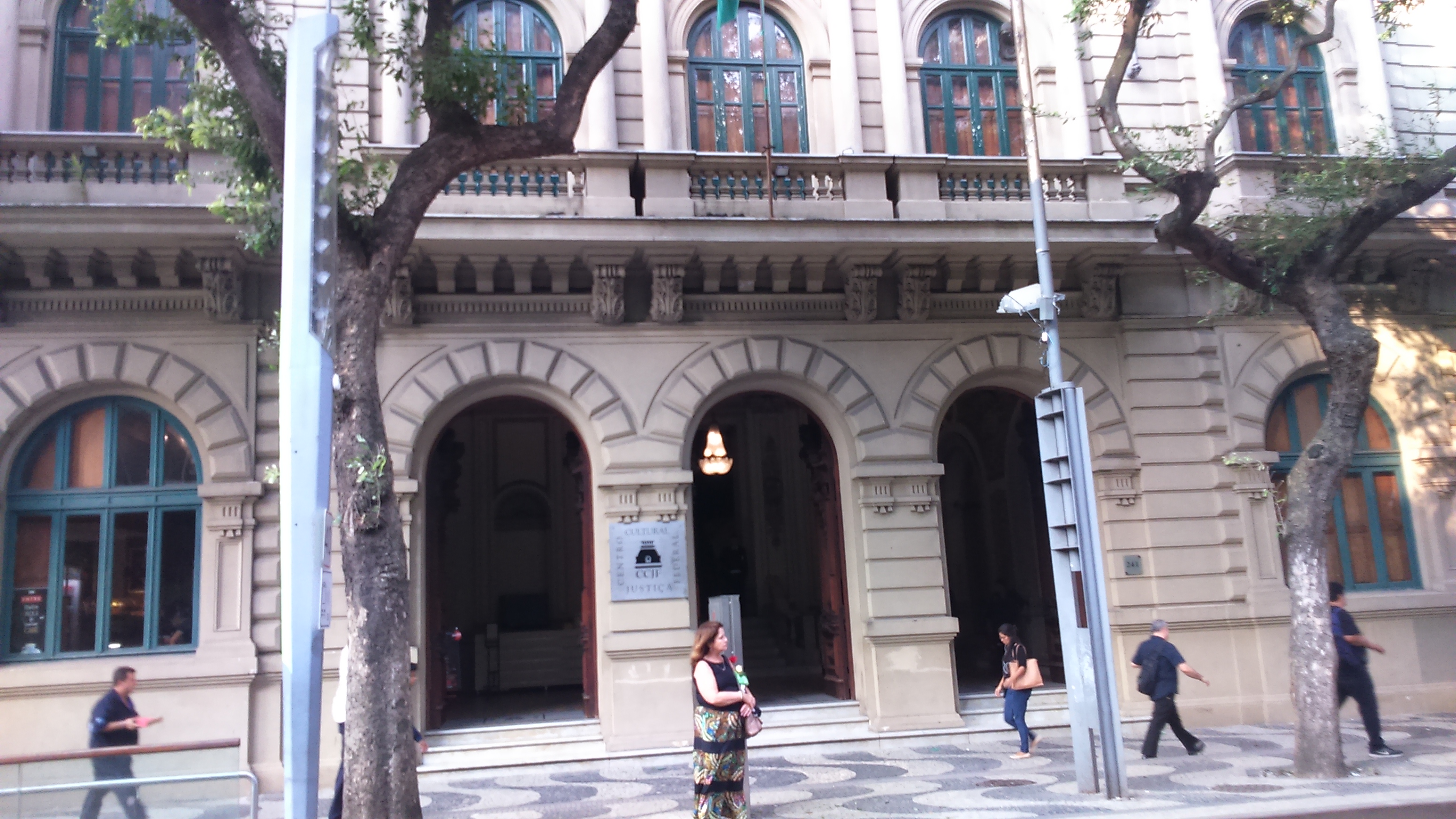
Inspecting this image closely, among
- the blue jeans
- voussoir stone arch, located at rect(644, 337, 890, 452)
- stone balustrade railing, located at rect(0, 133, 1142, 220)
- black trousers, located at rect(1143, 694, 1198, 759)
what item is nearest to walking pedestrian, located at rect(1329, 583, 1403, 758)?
black trousers, located at rect(1143, 694, 1198, 759)

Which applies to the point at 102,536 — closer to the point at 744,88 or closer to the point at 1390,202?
the point at 744,88

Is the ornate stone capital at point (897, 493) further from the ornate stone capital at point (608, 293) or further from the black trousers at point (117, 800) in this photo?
the black trousers at point (117, 800)

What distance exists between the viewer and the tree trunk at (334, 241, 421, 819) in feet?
24.9

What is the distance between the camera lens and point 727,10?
13.5 m

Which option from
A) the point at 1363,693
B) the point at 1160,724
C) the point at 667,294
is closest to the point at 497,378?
the point at 667,294

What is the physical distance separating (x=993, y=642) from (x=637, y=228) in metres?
10.3

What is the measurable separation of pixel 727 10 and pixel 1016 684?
29.6 feet

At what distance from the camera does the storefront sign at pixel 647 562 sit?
13203 millimetres

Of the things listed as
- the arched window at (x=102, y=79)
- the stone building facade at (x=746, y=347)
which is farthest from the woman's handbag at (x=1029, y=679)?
the arched window at (x=102, y=79)

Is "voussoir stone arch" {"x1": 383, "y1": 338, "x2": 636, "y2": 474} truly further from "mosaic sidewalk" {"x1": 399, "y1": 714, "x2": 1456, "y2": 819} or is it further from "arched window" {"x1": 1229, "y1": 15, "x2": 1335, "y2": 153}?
"arched window" {"x1": 1229, "y1": 15, "x2": 1335, "y2": 153}

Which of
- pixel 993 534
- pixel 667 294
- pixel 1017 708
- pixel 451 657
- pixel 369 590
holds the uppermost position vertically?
pixel 667 294

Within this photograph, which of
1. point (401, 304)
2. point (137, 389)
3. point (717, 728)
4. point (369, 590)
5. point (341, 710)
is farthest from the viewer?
point (401, 304)

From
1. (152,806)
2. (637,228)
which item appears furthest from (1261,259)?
(152,806)

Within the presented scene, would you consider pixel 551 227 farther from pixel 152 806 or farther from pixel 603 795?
pixel 152 806
